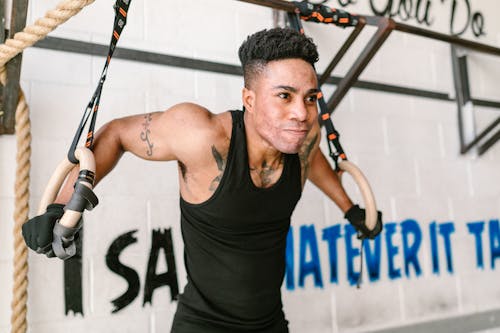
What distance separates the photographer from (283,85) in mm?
1177

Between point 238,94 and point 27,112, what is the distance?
30.5 inches

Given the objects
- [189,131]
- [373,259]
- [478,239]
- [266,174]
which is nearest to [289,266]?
[373,259]

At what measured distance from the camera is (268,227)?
1.33 metres

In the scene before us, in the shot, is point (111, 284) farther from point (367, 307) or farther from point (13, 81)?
point (367, 307)

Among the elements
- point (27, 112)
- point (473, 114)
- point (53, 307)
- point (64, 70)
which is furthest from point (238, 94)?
point (473, 114)

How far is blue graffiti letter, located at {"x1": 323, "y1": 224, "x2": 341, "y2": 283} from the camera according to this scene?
200 cm

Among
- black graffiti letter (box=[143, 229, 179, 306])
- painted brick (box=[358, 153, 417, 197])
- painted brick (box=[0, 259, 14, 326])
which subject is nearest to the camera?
painted brick (box=[0, 259, 14, 326])

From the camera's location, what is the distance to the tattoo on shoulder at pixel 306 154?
56.8 inches

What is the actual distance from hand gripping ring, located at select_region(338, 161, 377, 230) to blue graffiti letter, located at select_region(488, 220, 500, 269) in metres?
1.30

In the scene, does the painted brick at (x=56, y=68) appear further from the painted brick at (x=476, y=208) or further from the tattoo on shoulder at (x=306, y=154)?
the painted brick at (x=476, y=208)

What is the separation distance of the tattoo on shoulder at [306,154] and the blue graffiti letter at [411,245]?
0.94 m

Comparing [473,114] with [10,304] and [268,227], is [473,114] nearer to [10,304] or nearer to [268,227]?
[268,227]

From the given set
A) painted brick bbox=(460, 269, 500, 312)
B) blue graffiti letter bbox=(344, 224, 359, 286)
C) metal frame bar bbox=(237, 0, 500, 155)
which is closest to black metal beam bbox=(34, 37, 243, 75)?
metal frame bar bbox=(237, 0, 500, 155)

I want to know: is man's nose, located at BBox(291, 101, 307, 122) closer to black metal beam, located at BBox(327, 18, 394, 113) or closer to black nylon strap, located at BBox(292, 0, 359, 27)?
black nylon strap, located at BBox(292, 0, 359, 27)
